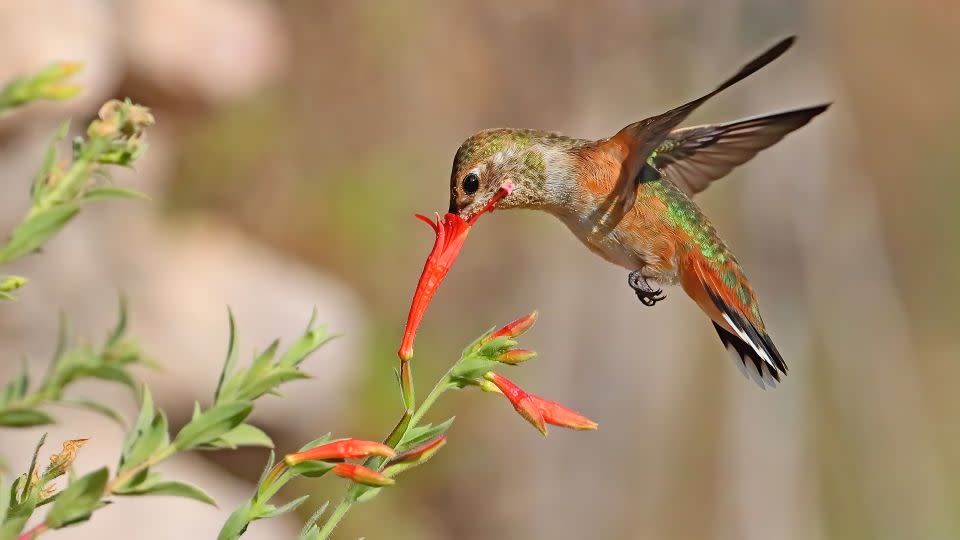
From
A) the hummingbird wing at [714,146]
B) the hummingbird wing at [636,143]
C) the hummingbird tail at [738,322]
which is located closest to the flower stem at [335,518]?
the hummingbird wing at [636,143]

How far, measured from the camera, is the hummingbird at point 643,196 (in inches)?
91.5

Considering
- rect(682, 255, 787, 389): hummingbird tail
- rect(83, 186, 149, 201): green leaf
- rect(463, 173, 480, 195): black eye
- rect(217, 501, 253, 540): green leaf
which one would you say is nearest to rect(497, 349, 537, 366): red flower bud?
rect(217, 501, 253, 540): green leaf

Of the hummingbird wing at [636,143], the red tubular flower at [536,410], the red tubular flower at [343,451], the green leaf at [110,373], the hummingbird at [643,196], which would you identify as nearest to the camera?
the green leaf at [110,373]

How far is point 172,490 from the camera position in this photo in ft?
2.78

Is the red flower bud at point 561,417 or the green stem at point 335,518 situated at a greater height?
the red flower bud at point 561,417

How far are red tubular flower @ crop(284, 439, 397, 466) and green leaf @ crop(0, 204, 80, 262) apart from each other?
1.04ft

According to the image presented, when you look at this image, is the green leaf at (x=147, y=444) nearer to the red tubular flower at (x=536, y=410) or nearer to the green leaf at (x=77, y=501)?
the green leaf at (x=77, y=501)

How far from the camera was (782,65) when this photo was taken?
19.5 ft

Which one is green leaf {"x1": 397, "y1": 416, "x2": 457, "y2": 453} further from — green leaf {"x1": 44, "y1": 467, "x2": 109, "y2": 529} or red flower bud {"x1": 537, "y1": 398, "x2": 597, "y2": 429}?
green leaf {"x1": 44, "y1": 467, "x2": 109, "y2": 529}

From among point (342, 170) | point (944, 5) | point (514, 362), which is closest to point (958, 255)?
point (944, 5)

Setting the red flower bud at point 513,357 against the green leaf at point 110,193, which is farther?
the red flower bud at point 513,357

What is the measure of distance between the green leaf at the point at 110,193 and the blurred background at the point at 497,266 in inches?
172

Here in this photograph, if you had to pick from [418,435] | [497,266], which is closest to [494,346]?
[418,435]

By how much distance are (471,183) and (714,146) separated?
2.48 feet
